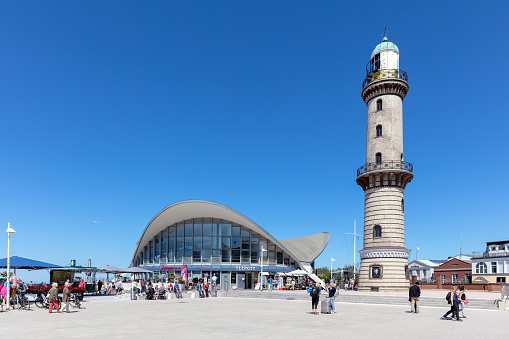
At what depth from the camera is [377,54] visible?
3919 centimetres

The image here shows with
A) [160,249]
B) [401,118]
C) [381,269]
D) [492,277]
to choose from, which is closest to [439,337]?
[381,269]

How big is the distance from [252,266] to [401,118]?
21690 millimetres

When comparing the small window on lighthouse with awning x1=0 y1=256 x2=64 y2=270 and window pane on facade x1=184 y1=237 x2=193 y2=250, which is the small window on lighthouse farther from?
awning x1=0 y1=256 x2=64 y2=270

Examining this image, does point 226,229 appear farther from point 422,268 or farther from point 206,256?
point 422,268

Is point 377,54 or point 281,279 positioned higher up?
point 377,54

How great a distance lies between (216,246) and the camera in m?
46.5

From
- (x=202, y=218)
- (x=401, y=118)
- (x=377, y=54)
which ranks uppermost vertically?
(x=377, y=54)

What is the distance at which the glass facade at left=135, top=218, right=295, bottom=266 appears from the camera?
4644cm

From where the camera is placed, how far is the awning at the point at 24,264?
2430 cm

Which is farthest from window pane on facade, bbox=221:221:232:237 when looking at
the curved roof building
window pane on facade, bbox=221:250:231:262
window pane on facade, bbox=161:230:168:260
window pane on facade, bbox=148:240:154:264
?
window pane on facade, bbox=148:240:154:264

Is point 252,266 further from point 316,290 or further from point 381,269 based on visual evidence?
point 316,290

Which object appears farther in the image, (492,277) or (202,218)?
(492,277)

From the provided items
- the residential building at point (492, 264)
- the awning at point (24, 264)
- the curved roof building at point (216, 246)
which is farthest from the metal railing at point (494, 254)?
the awning at point (24, 264)

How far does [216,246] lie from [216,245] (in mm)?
107
